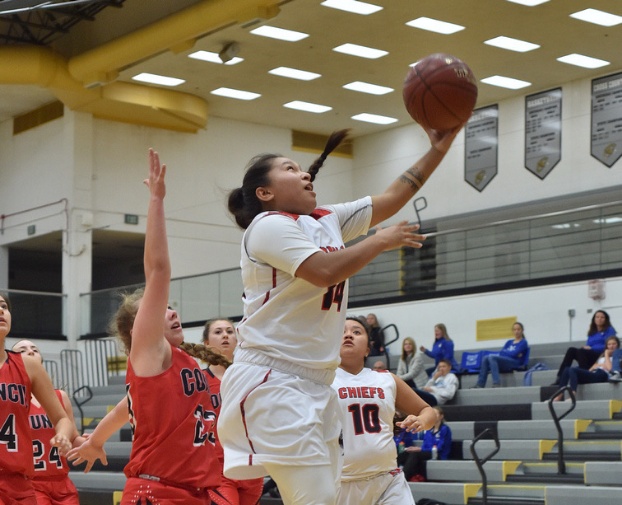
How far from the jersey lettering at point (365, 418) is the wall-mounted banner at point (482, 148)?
50.4ft

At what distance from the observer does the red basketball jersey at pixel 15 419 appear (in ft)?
16.9

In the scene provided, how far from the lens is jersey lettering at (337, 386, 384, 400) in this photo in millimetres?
5793

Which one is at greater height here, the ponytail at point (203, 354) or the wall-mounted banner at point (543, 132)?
the wall-mounted banner at point (543, 132)

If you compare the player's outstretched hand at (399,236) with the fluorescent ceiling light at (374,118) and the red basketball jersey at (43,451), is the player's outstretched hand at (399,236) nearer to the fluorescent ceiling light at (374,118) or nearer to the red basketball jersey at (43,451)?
the red basketball jersey at (43,451)

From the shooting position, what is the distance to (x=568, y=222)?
15266 millimetres

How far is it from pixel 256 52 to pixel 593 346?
28.6ft

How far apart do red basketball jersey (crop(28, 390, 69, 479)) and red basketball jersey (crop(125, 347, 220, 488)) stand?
9.28 feet

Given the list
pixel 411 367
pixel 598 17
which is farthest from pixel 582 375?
pixel 598 17

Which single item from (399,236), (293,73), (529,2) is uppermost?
(529,2)

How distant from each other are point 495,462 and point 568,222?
199 inches

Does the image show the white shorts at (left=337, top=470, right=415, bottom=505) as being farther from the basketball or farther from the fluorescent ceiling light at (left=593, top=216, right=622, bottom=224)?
the fluorescent ceiling light at (left=593, top=216, right=622, bottom=224)

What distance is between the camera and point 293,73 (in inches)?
808

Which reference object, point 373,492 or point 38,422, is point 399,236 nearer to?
point 373,492

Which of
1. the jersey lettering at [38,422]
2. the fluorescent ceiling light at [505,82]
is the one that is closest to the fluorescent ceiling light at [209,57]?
the fluorescent ceiling light at [505,82]
